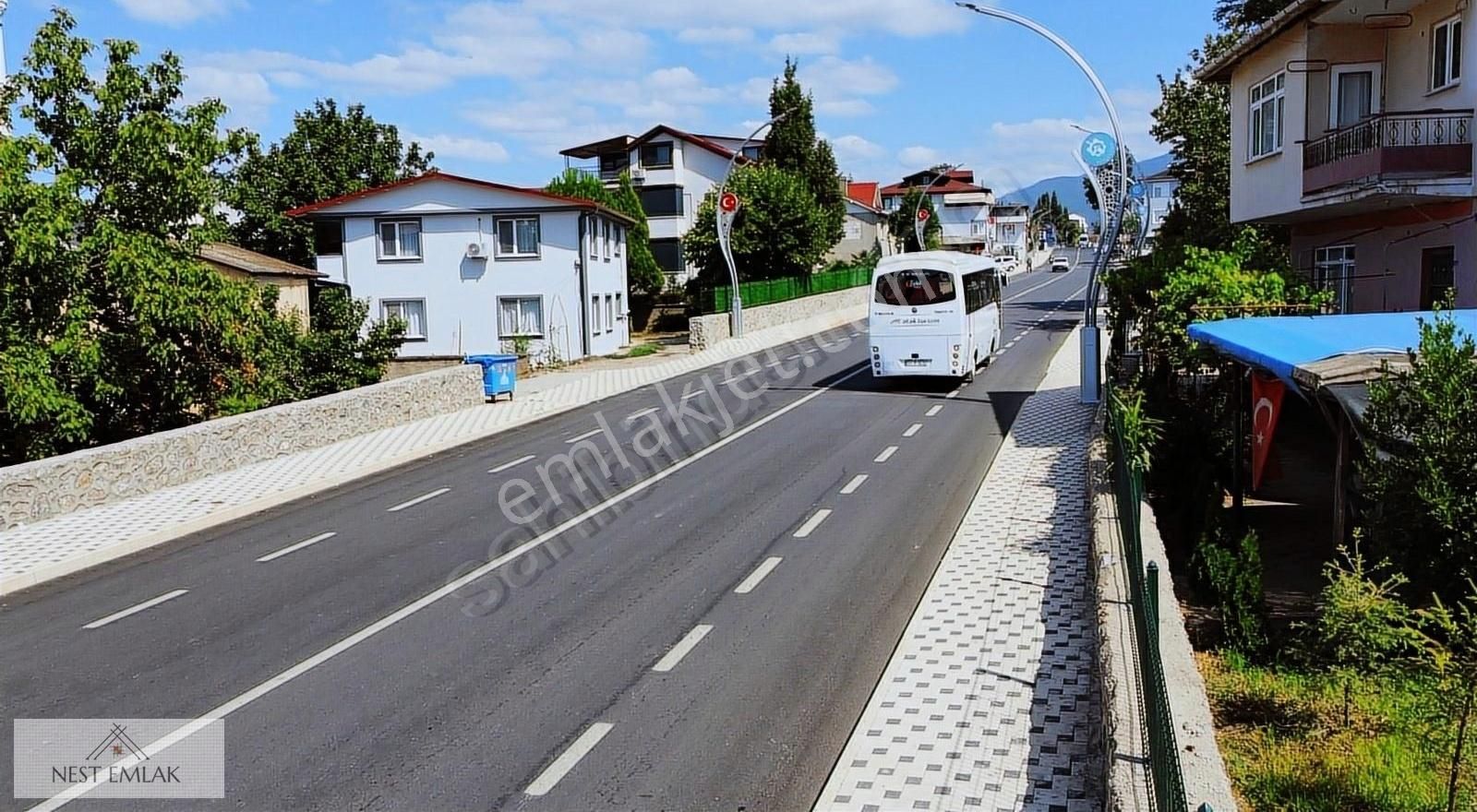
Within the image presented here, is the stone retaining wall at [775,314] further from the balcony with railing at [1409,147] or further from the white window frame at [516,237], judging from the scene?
the balcony with railing at [1409,147]

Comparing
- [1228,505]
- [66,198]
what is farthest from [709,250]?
[1228,505]

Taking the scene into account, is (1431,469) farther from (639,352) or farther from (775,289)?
(775,289)

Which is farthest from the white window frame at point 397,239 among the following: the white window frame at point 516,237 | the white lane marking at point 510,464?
the white lane marking at point 510,464

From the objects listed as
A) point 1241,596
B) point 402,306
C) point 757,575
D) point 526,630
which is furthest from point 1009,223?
point 526,630

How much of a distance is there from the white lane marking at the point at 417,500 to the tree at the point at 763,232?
113 feet

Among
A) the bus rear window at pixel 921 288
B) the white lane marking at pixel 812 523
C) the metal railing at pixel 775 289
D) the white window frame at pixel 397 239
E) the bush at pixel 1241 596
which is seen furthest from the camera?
the metal railing at pixel 775 289

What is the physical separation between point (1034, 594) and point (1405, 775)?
4257 millimetres

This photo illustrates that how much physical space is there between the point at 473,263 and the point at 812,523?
29.9 m

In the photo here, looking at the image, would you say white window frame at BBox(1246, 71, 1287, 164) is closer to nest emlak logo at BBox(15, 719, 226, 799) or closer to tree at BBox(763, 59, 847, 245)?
nest emlak logo at BBox(15, 719, 226, 799)

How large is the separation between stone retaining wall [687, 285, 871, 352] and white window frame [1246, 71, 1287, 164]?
1943cm

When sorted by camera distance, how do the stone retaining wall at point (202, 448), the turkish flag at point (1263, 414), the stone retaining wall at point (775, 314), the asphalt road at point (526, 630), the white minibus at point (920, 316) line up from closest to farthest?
the asphalt road at point (526, 630)
the turkish flag at point (1263, 414)
the stone retaining wall at point (202, 448)
the white minibus at point (920, 316)
the stone retaining wall at point (775, 314)

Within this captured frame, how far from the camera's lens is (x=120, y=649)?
390 inches

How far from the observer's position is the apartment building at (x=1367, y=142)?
17344 millimetres

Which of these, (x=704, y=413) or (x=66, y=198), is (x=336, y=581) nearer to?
(x=66, y=198)
